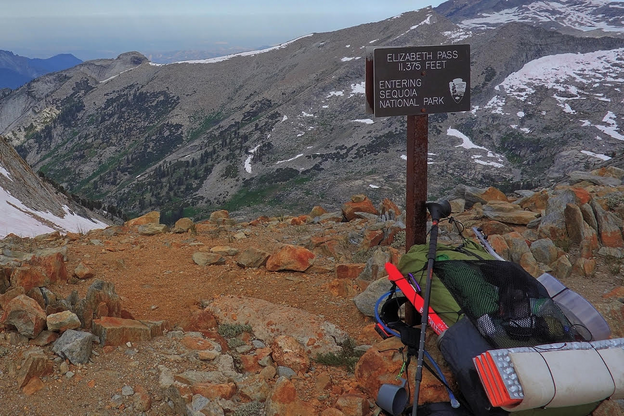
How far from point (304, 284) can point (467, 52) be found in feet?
17.2

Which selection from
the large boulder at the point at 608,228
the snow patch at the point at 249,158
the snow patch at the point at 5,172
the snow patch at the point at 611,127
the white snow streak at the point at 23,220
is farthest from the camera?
the snow patch at the point at 249,158

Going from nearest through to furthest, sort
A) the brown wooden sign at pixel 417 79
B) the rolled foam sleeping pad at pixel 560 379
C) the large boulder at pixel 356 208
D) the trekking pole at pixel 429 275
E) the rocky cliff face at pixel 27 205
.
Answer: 1. the rolled foam sleeping pad at pixel 560 379
2. the trekking pole at pixel 429 275
3. the brown wooden sign at pixel 417 79
4. the large boulder at pixel 356 208
5. the rocky cliff face at pixel 27 205

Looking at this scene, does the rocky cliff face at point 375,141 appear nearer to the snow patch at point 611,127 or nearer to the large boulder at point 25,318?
the snow patch at point 611,127

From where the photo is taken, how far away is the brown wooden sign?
5.52 meters

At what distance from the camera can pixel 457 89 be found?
5.81 m

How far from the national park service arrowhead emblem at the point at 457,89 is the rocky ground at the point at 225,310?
313 centimetres

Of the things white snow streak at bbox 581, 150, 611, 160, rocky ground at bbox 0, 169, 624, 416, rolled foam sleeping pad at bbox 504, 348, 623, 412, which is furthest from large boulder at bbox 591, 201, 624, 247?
white snow streak at bbox 581, 150, 611, 160

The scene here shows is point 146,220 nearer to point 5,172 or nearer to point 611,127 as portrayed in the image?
point 5,172

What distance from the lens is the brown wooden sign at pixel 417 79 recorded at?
5.52m

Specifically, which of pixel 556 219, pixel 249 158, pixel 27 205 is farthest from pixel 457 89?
pixel 249 158

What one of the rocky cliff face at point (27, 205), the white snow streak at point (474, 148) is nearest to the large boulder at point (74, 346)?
the rocky cliff face at point (27, 205)

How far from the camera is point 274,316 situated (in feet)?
23.4

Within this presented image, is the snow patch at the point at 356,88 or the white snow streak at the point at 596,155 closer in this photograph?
the white snow streak at the point at 596,155

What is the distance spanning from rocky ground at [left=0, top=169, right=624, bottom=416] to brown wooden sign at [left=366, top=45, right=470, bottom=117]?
286 centimetres
